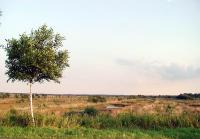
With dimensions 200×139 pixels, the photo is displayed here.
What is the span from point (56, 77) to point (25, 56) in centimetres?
242

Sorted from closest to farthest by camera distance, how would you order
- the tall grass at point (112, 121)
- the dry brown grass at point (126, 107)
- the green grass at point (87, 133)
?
the green grass at point (87, 133), the tall grass at point (112, 121), the dry brown grass at point (126, 107)

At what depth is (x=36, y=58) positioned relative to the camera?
30.5 metres

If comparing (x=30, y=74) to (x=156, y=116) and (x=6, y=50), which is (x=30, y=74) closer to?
(x=6, y=50)

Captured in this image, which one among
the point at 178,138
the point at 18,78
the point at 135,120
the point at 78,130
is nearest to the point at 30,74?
the point at 18,78

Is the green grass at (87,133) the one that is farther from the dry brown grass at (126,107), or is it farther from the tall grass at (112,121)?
the dry brown grass at (126,107)

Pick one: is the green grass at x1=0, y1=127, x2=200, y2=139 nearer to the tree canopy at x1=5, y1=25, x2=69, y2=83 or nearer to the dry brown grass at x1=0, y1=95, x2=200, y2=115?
the tree canopy at x1=5, y1=25, x2=69, y2=83

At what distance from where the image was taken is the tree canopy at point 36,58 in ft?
100

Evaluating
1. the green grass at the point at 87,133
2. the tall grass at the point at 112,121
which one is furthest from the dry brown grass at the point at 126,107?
the green grass at the point at 87,133

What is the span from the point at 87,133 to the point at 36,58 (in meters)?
6.42

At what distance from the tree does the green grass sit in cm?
405

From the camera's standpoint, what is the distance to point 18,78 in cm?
3075

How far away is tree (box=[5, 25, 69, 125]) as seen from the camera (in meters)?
30.6

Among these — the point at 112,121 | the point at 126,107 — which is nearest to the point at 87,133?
the point at 112,121

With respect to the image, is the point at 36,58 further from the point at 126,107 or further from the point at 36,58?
the point at 126,107
